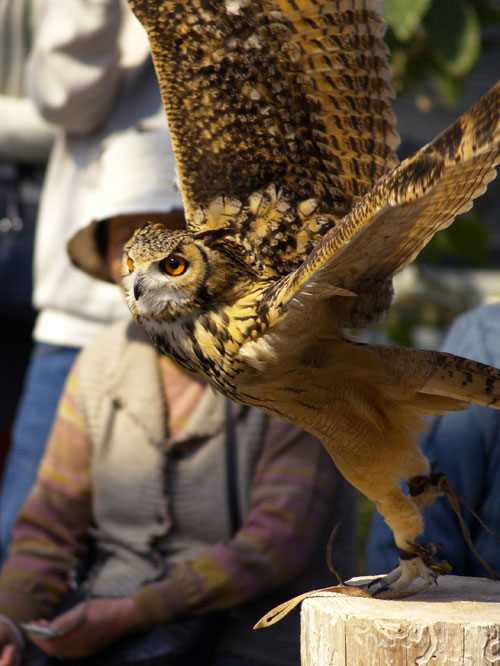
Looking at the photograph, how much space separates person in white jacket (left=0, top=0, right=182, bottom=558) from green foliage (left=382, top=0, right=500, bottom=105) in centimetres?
166

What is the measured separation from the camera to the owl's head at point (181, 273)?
1735 mm

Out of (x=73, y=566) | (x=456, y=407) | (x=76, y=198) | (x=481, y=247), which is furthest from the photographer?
(x=481, y=247)

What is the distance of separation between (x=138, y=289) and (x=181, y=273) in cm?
12

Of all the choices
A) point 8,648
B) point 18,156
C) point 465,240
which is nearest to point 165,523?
point 8,648

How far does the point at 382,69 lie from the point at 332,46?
12cm

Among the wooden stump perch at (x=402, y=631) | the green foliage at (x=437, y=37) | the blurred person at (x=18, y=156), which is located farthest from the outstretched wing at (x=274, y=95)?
the green foliage at (x=437, y=37)

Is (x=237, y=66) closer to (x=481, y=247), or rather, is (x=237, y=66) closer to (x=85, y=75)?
(x=85, y=75)

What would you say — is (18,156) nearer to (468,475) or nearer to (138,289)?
(138,289)

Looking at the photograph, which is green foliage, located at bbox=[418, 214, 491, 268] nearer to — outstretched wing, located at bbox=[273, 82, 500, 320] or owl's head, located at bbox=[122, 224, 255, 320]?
owl's head, located at bbox=[122, 224, 255, 320]

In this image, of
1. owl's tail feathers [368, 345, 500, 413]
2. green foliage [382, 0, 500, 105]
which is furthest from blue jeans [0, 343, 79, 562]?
green foliage [382, 0, 500, 105]

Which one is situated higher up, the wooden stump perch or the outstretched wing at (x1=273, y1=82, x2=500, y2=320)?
the outstretched wing at (x1=273, y1=82, x2=500, y2=320)

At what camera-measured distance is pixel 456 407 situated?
6.03 feet

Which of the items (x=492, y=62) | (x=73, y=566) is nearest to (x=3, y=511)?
(x=73, y=566)

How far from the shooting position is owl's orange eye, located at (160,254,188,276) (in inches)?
68.8
